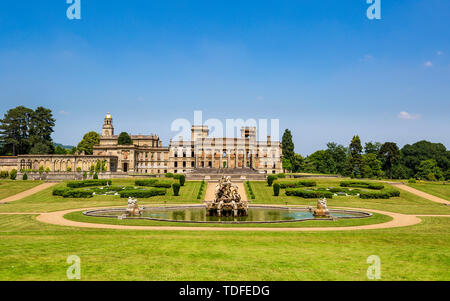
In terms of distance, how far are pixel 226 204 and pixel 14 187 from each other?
138ft

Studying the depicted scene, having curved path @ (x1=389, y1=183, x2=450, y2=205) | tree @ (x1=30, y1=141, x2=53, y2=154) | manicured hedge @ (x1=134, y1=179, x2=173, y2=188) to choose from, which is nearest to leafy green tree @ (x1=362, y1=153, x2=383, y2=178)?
curved path @ (x1=389, y1=183, x2=450, y2=205)

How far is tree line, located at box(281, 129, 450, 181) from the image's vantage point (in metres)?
99.0

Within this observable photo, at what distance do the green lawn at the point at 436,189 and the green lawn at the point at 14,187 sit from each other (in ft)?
206

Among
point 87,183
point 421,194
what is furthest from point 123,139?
point 421,194

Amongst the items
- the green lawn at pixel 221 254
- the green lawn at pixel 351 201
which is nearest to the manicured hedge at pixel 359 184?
the green lawn at pixel 351 201

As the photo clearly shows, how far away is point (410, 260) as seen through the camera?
51.5ft

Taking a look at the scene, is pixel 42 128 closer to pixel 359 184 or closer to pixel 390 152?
pixel 359 184

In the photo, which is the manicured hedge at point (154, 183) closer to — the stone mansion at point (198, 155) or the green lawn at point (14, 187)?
the green lawn at point (14, 187)

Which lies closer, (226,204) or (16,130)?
(226,204)

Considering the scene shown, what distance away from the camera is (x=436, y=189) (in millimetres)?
58531

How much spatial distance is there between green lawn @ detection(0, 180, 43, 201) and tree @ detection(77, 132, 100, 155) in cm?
6339

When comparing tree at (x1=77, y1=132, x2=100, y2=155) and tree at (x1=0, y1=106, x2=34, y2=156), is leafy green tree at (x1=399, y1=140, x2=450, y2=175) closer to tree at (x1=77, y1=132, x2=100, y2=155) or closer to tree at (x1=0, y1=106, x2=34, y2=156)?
tree at (x1=77, y1=132, x2=100, y2=155)
